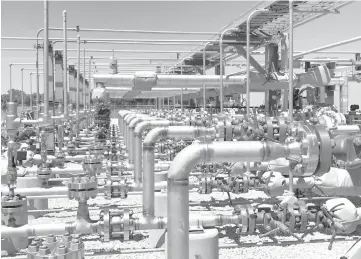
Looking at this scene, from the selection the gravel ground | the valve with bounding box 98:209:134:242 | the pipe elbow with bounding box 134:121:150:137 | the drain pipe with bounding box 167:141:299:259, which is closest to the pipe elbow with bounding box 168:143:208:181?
the drain pipe with bounding box 167:141:299:259

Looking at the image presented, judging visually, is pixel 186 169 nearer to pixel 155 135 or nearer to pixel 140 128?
pixel 155 135

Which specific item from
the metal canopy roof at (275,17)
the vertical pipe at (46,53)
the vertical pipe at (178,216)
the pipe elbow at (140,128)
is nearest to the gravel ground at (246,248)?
the pipe elbow at (140,128)

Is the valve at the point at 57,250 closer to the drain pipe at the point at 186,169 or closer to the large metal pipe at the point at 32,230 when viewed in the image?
the drain pipe at the point at 186,169

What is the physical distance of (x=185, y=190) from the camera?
1.34 meters

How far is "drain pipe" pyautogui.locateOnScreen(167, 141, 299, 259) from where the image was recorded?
1.33 metres

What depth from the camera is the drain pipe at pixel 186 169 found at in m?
1.33

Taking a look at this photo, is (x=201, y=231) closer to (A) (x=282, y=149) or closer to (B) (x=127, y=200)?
(A) (x=282, y=149)

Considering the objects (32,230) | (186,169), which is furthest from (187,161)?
(32,230)

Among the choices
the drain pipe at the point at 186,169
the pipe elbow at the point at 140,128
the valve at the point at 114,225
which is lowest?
the valve at the point at 114,225

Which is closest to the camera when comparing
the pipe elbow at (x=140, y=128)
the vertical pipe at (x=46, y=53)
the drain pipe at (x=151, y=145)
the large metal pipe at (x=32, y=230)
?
the large metal pipe at (x=32, y=230)

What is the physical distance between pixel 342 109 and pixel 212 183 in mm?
8000

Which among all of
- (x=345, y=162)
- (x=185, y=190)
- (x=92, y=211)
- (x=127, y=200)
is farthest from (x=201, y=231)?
(x=127, y=200)

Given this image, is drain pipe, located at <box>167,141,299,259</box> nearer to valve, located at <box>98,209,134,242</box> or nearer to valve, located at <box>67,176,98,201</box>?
valve, located at <box>98,209,134,242</box>

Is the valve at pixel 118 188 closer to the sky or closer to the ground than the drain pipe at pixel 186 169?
closer to the ground
